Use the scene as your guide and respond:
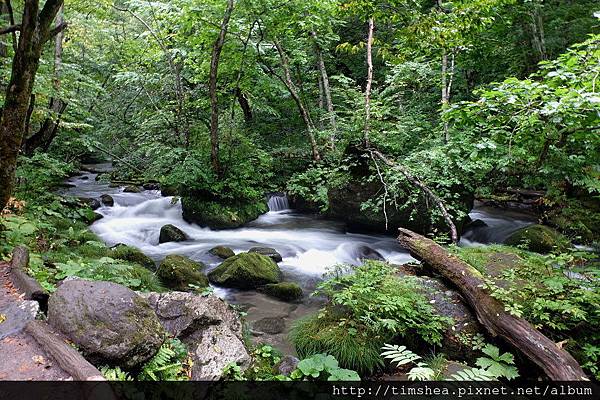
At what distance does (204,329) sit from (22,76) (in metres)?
3.84

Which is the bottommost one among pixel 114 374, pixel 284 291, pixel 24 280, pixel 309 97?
pixel 284 291

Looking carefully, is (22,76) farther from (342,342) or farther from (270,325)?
(342,342)

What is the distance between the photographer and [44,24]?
4543mm

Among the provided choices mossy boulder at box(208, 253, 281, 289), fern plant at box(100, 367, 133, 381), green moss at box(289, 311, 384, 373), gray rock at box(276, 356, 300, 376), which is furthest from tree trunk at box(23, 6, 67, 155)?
gray rock at box(276, 356, 300, 376)

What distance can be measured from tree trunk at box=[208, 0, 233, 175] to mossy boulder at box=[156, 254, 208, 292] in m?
5.05

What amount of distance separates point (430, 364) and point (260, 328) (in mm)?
2763

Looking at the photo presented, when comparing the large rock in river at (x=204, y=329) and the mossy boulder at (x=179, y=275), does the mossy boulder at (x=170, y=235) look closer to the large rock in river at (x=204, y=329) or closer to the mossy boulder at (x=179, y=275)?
the mossy boulder at (x=179, y=275)

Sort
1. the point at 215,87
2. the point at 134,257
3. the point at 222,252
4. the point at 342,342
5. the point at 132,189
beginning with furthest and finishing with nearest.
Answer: the point at 132,189 < the point at 215,87 < the point at 222,252 < the point at 134,257 < the point at 342,342

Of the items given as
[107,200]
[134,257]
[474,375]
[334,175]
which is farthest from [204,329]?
[107,200]

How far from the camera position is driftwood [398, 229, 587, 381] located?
3883mm

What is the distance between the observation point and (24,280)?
13.0ft

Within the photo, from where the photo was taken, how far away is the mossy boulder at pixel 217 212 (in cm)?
1181

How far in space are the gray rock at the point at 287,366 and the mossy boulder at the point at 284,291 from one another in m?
2.87

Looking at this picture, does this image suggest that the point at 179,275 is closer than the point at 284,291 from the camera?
Yes
